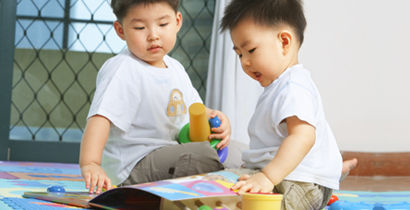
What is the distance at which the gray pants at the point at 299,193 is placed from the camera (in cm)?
80

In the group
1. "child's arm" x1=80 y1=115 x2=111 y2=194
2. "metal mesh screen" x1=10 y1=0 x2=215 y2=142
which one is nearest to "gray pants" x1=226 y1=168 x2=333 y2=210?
"child's arm" x1=80 y1=115 x2=111 y2=194

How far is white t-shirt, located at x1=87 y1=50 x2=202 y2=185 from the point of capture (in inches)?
38.6

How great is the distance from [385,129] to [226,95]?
139 cm

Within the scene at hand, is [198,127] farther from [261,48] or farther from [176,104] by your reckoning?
[261,48]

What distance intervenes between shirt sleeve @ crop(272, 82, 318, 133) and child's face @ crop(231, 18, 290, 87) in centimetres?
6

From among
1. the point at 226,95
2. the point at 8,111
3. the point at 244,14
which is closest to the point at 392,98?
the point at 244,14

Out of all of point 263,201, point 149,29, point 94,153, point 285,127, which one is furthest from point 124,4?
point 263,201

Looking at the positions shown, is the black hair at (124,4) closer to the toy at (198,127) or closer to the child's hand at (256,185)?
the toy at (198,127)

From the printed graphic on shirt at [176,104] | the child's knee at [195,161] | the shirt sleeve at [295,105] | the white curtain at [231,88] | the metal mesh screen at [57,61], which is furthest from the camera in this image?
the metal mesh screen at [57,61]

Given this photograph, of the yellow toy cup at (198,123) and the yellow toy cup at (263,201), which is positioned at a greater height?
the yellow toy cup at (198,123)

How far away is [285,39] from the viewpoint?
864 mm

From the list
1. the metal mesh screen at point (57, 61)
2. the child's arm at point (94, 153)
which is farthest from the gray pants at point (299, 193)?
the metal mesh screen at point (57, 61)

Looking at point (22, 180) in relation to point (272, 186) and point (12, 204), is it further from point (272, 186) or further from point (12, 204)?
point (272, 186)

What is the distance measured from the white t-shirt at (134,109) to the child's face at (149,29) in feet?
0.11
